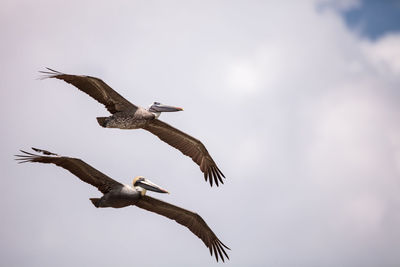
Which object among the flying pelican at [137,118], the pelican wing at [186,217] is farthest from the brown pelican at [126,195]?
the flying pelican at [137,118]

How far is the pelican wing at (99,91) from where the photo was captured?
21.5m

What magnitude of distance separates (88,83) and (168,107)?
10.6ft

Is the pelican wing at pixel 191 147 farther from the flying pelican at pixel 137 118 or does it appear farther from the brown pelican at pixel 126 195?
the brown pelican at pixel 126 195

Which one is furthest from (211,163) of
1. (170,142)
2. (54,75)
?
(54,75)

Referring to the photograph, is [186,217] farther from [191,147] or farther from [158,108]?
[158,108]

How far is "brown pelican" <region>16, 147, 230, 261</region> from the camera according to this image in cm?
2097

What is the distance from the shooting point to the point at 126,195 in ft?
73.0

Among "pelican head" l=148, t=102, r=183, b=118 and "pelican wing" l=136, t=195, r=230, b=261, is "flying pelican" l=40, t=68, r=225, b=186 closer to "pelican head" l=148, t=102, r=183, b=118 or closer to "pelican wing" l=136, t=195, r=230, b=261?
"pelican head" l=148, t=102, r=183, b=118

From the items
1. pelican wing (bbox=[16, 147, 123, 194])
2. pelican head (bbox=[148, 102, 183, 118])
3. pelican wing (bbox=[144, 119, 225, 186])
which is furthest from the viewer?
pelican wing (bbox=[144, 119, 225, 186])

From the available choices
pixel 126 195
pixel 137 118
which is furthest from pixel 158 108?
pixel 126 195

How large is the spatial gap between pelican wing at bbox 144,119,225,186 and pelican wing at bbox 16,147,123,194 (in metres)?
3.37

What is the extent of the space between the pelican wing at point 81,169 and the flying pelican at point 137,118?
1764 mm

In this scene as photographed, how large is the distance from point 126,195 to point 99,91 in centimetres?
299

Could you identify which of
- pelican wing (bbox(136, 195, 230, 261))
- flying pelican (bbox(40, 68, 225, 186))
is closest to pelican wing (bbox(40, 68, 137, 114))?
flying pelican (bbox(40, 68, 225, 186))
